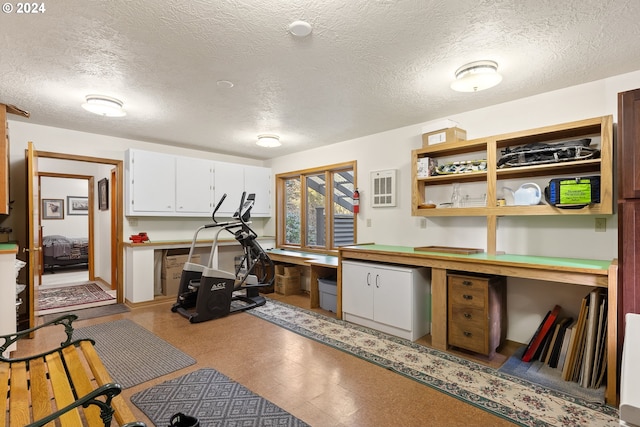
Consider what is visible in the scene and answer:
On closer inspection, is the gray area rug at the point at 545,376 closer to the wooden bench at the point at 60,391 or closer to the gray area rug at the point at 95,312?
the wooden bench at the point at 60,391

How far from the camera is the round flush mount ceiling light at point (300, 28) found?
198 centimetres

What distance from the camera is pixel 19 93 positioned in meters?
3.07

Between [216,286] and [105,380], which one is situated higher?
[105,380]

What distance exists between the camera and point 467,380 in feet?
8.18

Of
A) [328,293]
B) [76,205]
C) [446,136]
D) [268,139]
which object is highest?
[268,139]

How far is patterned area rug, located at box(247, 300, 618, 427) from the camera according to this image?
6.79ft

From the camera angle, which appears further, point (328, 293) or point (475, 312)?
point (328, 293)

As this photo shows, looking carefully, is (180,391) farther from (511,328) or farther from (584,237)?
(584,237)

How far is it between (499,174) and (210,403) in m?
3.23

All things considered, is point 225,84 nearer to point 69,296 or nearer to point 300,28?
point 300,28

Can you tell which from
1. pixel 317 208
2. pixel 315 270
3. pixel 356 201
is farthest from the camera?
pixel 317 208

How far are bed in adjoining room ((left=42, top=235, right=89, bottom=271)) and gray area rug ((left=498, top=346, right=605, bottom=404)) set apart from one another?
28.0ft

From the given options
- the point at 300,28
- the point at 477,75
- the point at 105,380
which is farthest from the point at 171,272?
the point at 477,75

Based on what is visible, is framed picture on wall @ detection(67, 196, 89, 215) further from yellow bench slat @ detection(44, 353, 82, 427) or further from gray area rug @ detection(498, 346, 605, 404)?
gray area rug @ detection(498, 346, 605, 404)
